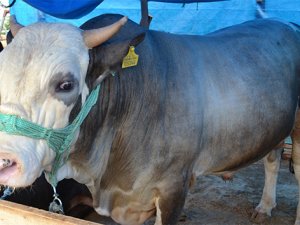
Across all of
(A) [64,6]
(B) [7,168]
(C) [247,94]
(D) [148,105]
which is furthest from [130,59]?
(A) [64,6]

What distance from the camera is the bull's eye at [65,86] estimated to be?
2023 mm

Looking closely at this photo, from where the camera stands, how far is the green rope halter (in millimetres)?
1891

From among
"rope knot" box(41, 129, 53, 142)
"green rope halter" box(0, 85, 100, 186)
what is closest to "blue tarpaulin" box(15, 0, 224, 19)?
"green rope halter" box(0, 85, 100, 186)

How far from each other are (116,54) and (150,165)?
74cm

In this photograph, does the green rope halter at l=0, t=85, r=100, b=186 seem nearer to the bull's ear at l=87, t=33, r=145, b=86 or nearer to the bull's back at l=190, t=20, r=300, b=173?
the bull's ear at l=87, t=33, r=145, b=86

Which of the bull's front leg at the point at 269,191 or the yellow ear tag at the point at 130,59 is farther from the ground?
the yellow ear tag at the point at 130,59

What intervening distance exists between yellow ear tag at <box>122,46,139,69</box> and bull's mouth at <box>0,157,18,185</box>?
0.83 metres

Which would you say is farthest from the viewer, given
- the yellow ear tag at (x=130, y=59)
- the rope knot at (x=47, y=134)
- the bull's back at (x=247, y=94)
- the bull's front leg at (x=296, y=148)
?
the bull's front leg at (x=296, y=148)

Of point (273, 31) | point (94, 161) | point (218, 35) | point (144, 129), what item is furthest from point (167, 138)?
point (273, 31)

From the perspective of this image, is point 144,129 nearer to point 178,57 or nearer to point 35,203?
point 178,57

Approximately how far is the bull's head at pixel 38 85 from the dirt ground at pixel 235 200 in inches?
79.3

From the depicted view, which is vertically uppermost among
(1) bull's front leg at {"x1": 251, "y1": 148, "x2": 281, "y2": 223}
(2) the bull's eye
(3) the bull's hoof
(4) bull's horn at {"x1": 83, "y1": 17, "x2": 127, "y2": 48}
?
(4) bull's horn at {"x1": 83, "y1": 17, "x2": 127, "y2": 48}

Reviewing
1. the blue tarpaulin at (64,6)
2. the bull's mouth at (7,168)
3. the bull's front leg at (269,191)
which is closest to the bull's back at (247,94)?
the bull's front leg at (269,191)

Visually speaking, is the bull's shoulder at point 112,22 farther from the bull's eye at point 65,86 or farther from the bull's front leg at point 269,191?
the bull's front leg at point 269,191
